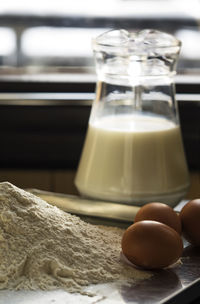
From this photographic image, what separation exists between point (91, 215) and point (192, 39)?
79 cm

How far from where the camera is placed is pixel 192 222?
3.40 ft

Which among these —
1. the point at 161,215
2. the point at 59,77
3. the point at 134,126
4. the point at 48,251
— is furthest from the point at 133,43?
the point at 59,77

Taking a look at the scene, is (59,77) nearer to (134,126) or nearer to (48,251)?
(134,126)

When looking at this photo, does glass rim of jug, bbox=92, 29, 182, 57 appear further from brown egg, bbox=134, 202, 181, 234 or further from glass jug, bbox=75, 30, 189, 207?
brown egg, bbox=134, 202, 181, 234

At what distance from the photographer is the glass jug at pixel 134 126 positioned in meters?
1.18

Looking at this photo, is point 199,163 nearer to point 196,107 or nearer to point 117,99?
point 196,107

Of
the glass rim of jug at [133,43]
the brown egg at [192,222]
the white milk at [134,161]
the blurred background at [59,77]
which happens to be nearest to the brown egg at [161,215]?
the brown egg at [192,222]

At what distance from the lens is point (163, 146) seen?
1191 millimetres

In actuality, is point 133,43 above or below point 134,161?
above

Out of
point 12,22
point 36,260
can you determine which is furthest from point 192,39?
point 36,260

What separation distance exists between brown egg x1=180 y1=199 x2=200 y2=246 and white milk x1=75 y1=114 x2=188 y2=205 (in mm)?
132

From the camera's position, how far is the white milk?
3.86ft

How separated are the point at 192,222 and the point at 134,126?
0.23m

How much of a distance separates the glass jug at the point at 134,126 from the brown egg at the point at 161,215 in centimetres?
14
